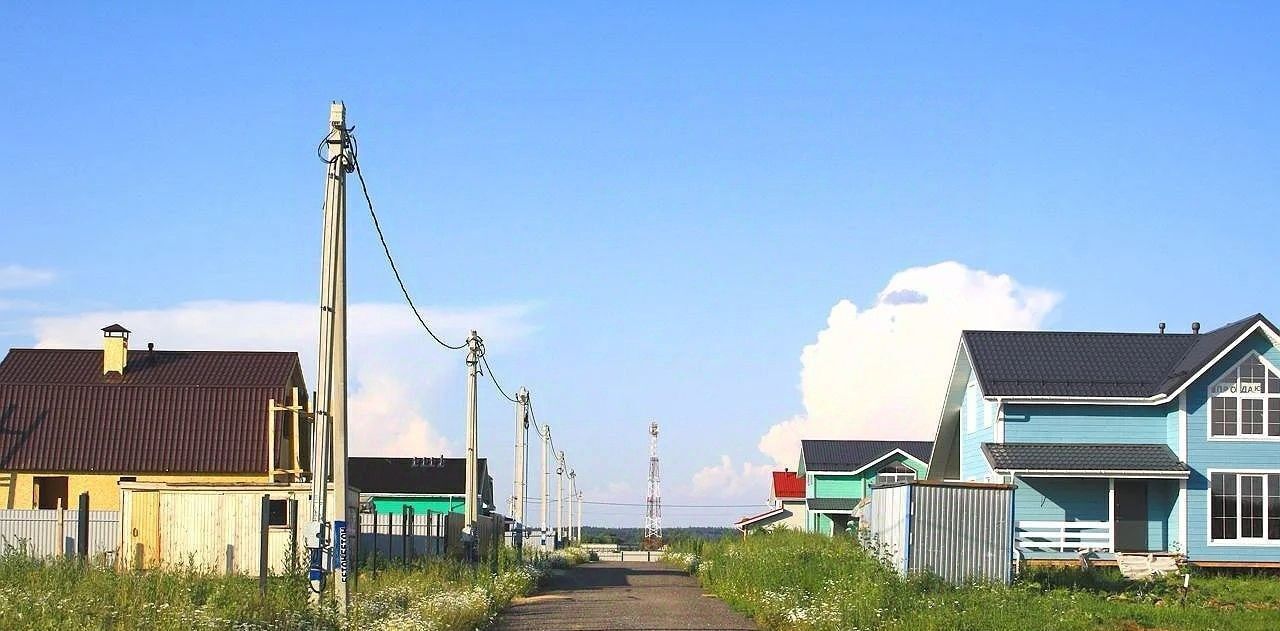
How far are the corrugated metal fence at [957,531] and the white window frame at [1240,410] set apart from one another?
1111 centimetres

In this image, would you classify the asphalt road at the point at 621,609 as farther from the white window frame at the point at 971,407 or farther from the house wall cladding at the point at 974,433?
the white window frame at the point at 971,407

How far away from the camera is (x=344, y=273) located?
60.6 ft

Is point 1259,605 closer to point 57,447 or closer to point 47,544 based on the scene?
point 47,544

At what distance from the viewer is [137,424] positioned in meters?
41.8

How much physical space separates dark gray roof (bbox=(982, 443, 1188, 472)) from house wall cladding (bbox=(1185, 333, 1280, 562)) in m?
0.53

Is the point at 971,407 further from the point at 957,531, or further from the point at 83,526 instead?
the point at 83,526

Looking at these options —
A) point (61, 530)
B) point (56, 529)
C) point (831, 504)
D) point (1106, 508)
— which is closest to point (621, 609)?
point (61, 530)

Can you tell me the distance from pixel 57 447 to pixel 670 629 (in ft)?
82.1

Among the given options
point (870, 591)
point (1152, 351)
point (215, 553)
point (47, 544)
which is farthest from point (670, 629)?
point (1152, 351)

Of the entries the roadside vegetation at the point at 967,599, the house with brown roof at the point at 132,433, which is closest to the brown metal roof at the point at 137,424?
the house with brown roof at the point at 132,433

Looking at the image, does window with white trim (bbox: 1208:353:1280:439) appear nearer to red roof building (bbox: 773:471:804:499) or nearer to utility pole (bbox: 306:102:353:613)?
utility pole (bbox: 306:102:353:613)

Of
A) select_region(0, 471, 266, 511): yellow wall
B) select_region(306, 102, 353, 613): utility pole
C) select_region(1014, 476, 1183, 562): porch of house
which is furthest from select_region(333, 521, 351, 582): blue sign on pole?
select_region(0, 471, 266, 511): yellow wall

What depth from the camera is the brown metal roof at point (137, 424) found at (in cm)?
4100

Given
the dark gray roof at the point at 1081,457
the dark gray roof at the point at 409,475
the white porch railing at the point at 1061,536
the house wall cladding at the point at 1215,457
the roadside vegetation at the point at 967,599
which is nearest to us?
the roadside vegetation at the point at 967,599
